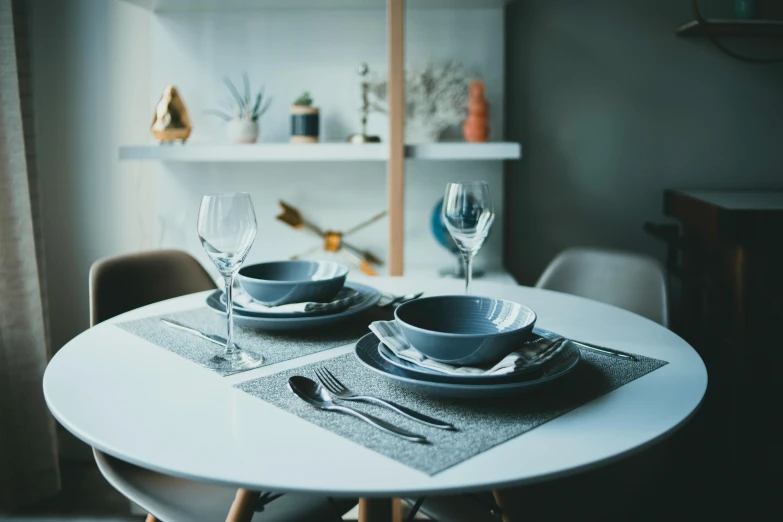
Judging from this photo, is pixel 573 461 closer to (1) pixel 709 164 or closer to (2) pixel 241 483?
(2) pixel 241 483

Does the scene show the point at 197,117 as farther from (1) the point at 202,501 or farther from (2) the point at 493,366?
(2) the point at 493,366

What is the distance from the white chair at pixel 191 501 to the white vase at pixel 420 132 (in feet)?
4.89

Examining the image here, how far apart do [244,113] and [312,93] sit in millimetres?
258

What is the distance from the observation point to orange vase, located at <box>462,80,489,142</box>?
226 centimetres

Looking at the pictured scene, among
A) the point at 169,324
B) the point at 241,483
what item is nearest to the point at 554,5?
the point at 169,324

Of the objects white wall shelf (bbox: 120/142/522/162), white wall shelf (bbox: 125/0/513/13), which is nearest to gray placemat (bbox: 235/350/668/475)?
white wall shelf (bbox: 120/142/522/162)

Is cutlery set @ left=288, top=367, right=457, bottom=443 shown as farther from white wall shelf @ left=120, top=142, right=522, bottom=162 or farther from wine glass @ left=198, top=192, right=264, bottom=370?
white wall shelf @ left=120, top=142, right=522, bottom=162

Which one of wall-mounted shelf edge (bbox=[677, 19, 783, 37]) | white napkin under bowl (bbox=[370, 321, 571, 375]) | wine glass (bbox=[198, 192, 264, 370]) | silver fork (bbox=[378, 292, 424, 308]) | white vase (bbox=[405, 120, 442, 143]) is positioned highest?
wall-mounted shelf edge (bbox=[677, 19, 783, 37])

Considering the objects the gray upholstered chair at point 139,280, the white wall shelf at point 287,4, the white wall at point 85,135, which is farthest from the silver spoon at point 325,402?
the white wall at point 85,135

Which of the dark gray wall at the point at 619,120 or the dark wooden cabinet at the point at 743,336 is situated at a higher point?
the dark gray wall at the point at 619,120

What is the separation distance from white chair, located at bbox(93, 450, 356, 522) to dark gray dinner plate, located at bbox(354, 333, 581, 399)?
0.36 metres

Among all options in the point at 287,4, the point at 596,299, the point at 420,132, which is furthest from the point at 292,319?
the point at 287,4

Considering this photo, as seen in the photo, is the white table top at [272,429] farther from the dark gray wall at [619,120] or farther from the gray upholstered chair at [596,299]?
the dark gray wall at [619,120]

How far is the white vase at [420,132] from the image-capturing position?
7.75ft
